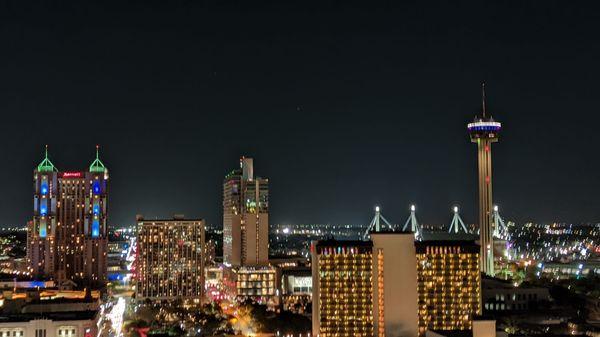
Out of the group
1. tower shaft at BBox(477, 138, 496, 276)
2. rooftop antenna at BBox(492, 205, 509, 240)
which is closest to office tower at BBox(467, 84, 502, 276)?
tower shaft at BBox(477, 138, 496, 276)

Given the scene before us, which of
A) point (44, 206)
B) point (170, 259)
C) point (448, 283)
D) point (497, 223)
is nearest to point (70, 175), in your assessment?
point (44, 206)

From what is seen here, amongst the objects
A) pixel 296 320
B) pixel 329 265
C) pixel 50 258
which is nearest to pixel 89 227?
pixel 50 258

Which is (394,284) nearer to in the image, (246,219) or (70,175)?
(70,175)

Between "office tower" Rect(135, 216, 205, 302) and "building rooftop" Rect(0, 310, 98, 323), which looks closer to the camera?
"building rooftop" Rect(0, 310, 98, 323)

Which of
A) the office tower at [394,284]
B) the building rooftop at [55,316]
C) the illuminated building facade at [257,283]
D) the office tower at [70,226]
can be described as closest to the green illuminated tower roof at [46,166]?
the office tower at [70,226]

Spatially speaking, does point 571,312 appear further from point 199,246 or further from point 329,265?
point 199,246

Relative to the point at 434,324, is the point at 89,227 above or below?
above

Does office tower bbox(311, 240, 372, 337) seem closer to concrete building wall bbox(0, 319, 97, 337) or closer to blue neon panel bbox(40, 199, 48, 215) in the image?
concrete building wall bbox(0, 319, 97, 337)
